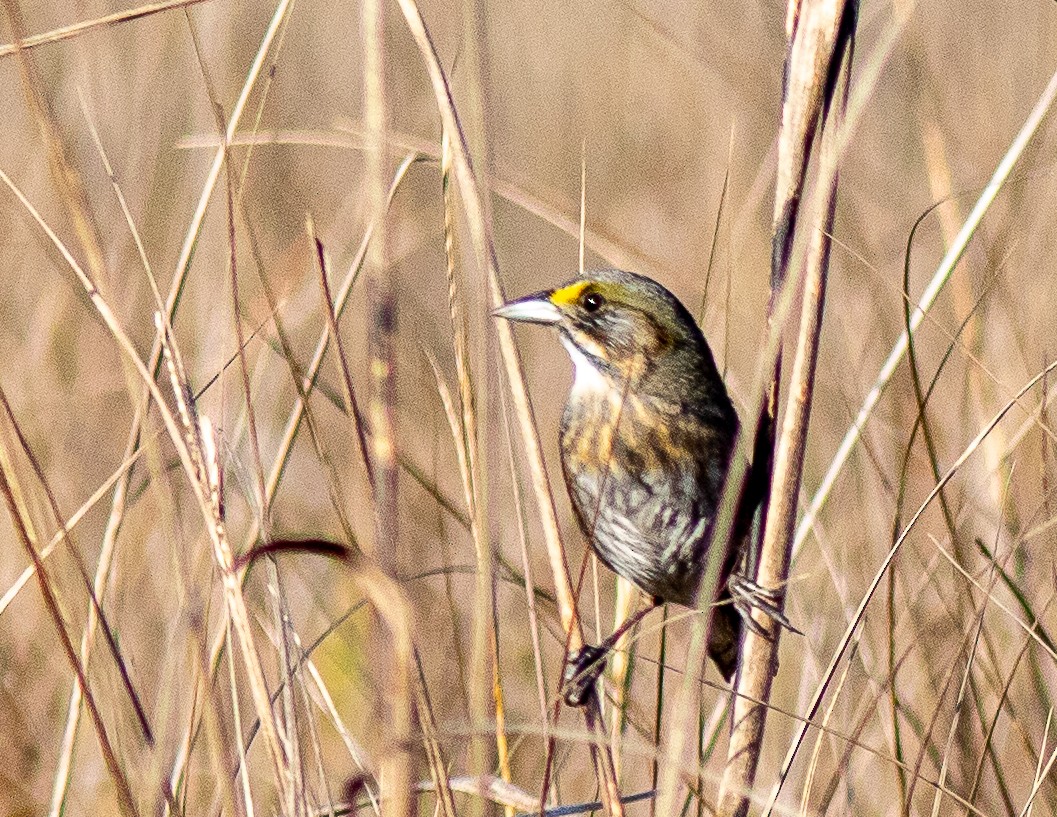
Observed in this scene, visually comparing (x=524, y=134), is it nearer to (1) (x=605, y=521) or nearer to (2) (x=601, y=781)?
(1) (x=605, y=521)

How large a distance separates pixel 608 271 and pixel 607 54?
341cm

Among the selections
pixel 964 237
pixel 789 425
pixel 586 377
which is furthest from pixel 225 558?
pixel 586 377

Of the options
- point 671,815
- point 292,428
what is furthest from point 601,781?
point 292,428

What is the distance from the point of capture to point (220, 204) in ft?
15.4

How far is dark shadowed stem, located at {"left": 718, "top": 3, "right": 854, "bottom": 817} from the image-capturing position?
1.79 m

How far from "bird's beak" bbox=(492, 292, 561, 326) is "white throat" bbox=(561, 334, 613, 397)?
0.27 ft

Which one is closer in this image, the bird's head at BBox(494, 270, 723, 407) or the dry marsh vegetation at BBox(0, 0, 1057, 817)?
the dry marsh vegetation at BBox(0, 0, 1057, 817)

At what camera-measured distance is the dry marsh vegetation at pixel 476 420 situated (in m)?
1.66

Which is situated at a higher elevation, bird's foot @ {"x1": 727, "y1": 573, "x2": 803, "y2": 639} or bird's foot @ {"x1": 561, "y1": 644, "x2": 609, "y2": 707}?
bird's foot @ {"x1": 727, "y1": 573, "x2": 803, "y2": 639}

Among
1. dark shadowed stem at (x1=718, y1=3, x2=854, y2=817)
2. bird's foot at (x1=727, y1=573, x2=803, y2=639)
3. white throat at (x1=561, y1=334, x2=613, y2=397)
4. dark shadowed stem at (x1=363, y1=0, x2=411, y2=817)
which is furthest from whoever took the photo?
white throat at (x1=561, y1=334, x2=613, y2=397)

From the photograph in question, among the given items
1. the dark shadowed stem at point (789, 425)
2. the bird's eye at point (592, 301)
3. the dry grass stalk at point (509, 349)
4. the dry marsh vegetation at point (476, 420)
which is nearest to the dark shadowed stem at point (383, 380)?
the dry marsh vegetation at point (476, 420)

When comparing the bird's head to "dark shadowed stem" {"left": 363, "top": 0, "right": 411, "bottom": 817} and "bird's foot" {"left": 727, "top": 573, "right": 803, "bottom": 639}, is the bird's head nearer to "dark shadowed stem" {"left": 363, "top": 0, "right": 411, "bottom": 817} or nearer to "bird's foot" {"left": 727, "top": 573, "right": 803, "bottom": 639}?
"bird's foot" {"left": 727, "top": 573, "right": 803, "bottom": 639}

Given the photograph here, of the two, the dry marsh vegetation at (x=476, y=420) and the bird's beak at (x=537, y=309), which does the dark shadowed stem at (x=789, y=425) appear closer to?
the dry marsh vegetation at (x=476, y=420)

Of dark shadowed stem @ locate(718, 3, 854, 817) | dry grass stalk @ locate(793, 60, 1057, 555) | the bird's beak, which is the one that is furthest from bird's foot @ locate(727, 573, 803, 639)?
the bird's beak
